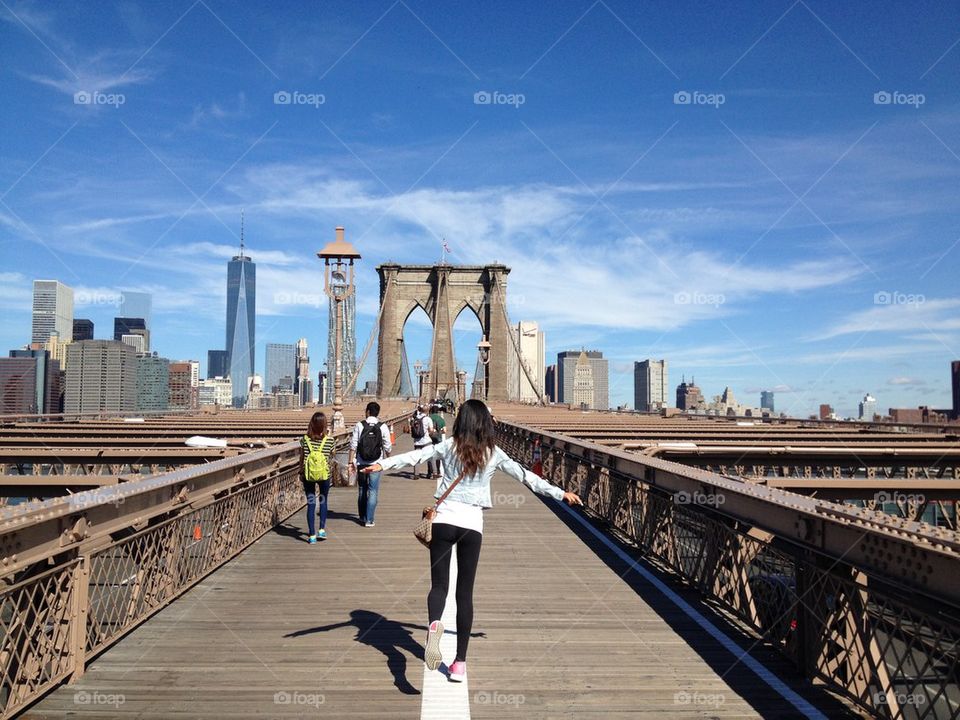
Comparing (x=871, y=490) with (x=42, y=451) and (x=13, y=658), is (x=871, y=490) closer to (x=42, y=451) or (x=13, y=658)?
(x=13, y=658)

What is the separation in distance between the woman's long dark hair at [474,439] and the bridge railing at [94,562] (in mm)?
2138

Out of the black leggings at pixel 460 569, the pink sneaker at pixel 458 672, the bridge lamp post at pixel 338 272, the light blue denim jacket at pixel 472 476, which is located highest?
the bridge lamp post at pixel 338 272

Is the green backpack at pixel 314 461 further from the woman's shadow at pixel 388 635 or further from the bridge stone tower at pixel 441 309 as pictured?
the bridge stone tower at pixel 441 309

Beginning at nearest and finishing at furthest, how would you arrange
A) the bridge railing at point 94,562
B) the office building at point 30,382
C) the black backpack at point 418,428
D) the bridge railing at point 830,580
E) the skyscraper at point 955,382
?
the bridge railing at point 830,580 → the bridge railing at point 94,562 → the black backpack at point 418,428 → the skyscraper at point 955,382 → the office building at point 30,382

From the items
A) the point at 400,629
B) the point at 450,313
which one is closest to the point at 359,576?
the point at 400,629

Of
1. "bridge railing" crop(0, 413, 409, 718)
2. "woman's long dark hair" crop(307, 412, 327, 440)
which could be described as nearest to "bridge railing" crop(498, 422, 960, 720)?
"woman's long dark hair" crop(307, 412, 327, 440)

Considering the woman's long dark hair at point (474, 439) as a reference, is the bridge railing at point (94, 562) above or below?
below

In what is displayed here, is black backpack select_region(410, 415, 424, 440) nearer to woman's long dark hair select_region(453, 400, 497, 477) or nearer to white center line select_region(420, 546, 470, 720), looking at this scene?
white center line select_region(420, 546, 470, 720)

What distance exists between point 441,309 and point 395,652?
87588mm

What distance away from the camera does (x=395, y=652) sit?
15.4 ft

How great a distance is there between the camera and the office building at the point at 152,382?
530 ft

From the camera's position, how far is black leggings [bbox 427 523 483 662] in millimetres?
4195

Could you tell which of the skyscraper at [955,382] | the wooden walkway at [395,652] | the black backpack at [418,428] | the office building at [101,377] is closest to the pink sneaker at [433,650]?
the wooden walkway at [395,652]

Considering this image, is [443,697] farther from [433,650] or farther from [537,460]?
[537,460]
